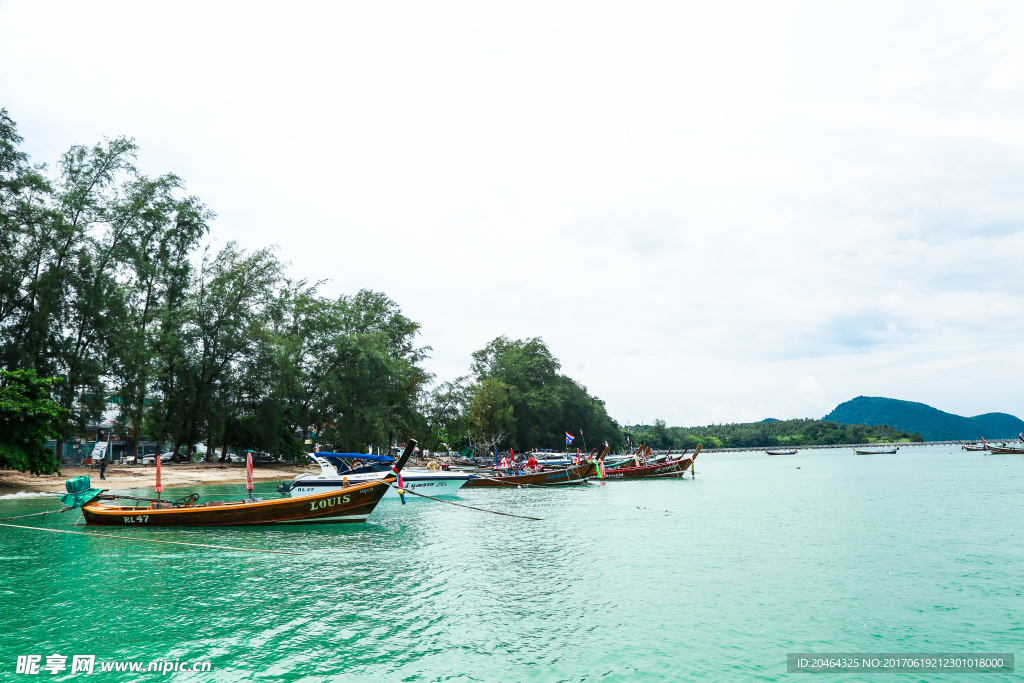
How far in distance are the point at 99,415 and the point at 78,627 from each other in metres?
32.8

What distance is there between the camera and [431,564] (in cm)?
1675

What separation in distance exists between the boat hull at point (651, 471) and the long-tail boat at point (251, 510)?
113 ft

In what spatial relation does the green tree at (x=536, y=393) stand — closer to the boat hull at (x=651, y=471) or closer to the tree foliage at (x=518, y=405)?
the tree foliage at (x=518, y=405)

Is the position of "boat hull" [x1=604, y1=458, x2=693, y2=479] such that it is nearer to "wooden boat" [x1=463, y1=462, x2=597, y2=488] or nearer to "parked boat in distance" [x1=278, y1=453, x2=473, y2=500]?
"wooden boat" [x1=463, y1=462, x2=597, y2=488]

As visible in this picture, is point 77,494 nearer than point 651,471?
Yes

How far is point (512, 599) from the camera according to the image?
13.2m

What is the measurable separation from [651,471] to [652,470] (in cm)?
13

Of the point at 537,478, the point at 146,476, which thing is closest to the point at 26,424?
the point at 146,476

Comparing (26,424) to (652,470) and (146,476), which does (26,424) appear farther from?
(652,470)

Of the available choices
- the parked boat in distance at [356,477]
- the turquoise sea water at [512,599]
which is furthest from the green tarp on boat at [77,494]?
the parked boat in distance at [356,477]

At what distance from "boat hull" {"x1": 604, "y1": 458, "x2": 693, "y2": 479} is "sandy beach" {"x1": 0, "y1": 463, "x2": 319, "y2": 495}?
27.5 metres

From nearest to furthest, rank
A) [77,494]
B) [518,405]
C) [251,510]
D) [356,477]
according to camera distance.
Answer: [251,510] < [77,494] < [356,477] < [518,405]

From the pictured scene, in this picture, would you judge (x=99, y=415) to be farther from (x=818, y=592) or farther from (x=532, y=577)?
(x=818, y=592)

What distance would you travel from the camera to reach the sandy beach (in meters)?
31.5
